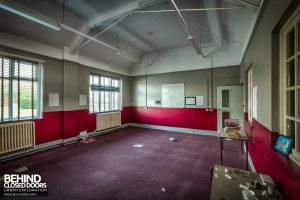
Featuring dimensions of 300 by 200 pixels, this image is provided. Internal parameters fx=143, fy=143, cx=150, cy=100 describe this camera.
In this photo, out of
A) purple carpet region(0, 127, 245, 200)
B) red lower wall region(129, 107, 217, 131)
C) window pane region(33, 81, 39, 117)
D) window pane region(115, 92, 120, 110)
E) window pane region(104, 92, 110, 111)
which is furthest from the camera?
window pane region(115, 92, 120, 110)

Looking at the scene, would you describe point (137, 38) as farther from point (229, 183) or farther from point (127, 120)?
point (229, 183)

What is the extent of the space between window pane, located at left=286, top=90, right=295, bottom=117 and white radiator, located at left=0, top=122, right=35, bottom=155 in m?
5.68

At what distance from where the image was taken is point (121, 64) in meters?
7.55

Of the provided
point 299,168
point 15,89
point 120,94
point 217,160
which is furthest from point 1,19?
point 217,160

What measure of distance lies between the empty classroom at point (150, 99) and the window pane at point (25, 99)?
3 cm

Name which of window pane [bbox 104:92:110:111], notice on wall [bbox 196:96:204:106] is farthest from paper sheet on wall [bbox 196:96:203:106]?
window pane [bbox 104:92:110:111]

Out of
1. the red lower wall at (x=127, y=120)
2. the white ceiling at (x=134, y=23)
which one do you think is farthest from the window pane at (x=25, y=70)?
the red lower wall at (x=127, y=120)

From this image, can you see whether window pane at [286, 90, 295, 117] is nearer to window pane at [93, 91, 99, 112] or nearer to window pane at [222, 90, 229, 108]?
window pane at [222, 90, 229, 108]

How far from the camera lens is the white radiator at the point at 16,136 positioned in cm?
363

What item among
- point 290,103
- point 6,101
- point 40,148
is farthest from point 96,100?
point 290,103

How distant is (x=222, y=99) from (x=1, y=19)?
7288 millimetres

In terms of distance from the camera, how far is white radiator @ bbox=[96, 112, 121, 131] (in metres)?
6.39

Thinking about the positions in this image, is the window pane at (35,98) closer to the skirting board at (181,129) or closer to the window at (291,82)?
the skirting board at (181,129)

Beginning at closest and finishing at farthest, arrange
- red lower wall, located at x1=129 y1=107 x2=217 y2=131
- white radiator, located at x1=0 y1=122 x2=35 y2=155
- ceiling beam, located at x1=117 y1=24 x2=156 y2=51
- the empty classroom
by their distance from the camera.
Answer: the empty classroom
white radiator, located at x1=0 y1=122 x2=35 y2=155
ceiling beam, located at x1=117 y1=24 x2=156 y2=51
red lower wall, located at x1=129 y1=107 x2=217 y2=131
